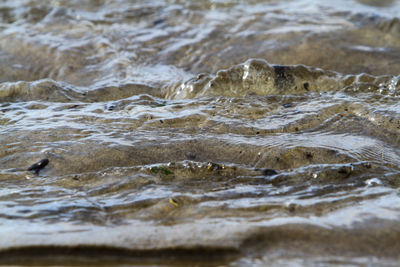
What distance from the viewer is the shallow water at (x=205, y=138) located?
1873 millimetres

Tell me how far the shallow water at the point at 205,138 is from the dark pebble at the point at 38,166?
0.05m

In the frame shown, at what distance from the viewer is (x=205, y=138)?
118 inches

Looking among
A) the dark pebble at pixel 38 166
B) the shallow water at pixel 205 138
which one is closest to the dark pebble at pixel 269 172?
the shallow water at pixel 205 138

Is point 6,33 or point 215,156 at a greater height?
point 6,33

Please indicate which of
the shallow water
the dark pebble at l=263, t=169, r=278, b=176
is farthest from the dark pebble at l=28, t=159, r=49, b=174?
the dark pebble at l=263, t=169, r=278, b=176

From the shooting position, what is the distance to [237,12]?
597cm

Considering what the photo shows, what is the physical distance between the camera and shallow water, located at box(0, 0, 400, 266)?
1.87 m

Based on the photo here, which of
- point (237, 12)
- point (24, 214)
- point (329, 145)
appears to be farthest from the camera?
point (237, 12)

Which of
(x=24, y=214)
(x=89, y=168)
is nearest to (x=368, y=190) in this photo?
(x=89, y=168)

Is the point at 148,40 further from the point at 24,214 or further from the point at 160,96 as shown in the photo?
the point at 24,214

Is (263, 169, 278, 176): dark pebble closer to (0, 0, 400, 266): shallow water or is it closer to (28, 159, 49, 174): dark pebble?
(0, 0, 400, 266): shallow water

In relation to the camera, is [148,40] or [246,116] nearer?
[246,116]

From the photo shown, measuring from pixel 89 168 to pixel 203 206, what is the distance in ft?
2.81

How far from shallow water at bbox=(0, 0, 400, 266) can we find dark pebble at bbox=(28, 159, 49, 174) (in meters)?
0.05
